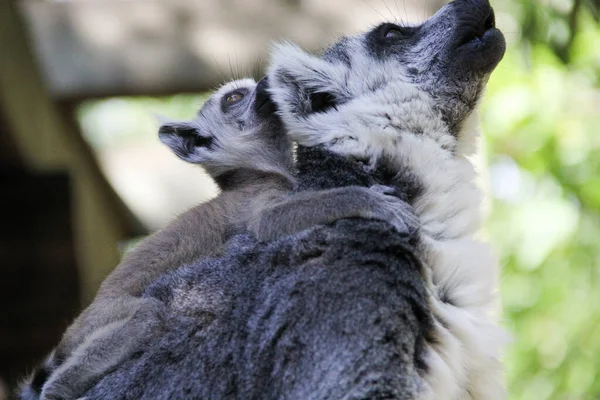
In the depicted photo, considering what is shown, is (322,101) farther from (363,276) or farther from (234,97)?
(363,276)

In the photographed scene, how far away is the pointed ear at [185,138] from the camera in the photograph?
15.3ft

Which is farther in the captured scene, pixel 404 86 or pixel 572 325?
pixel 572 325

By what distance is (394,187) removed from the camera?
3.57m

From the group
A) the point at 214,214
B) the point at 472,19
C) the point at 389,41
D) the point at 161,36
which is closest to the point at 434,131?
the point at 472,19

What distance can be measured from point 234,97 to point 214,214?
987 mm

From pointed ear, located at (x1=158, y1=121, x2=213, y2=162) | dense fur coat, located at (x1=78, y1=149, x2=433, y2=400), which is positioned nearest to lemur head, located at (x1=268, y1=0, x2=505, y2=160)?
dense fur coat, located at (x1=78, y1=149, x2=433, y2=400)

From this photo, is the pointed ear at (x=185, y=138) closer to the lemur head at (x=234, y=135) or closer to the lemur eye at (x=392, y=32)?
the lemur head at (x=234, y=135)

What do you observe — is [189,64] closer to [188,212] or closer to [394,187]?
[188,212]

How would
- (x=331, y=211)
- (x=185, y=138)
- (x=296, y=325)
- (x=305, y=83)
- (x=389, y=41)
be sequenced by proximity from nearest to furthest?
(x=296, y=325) → (x=331, y=211) → (x=305, y=83) → (x=389, y=41) → (x=185, y=138)

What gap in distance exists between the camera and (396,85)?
3.91 meters

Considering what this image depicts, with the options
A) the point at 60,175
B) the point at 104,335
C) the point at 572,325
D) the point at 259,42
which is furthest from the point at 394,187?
the point at 572,325

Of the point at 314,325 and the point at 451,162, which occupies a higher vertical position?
the point at 451,162

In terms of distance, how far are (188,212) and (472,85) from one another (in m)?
1.39

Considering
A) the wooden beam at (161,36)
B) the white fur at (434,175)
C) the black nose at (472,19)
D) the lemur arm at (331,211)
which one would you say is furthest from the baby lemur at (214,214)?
the wooden beam at (161,36)
